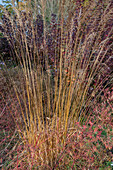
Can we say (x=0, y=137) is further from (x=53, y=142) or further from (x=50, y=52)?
(x=50, y=52)

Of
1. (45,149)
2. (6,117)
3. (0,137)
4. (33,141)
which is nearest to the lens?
(45,149)

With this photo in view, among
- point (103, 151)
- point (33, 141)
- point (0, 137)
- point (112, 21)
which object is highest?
point (112, 21)

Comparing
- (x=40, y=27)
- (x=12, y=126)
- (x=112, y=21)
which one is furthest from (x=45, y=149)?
(x=40, y=27)

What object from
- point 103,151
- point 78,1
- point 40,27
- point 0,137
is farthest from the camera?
point 40,27

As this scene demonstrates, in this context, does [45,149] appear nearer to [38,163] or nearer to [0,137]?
[38,163]

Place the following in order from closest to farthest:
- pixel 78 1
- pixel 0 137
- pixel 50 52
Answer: pixel 0 137, pixel 78 1, pixel 50 52

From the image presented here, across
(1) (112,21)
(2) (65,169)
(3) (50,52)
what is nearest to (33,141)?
(2) (65,169)

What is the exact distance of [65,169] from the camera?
157 cm

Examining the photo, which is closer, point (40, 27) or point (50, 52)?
point (50, 52)

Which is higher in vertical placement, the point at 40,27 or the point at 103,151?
the point at 40,27

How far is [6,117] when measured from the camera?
258 cm

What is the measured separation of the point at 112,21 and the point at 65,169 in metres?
2.59

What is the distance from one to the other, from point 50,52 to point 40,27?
5.19 feet

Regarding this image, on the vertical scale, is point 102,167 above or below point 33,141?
below
